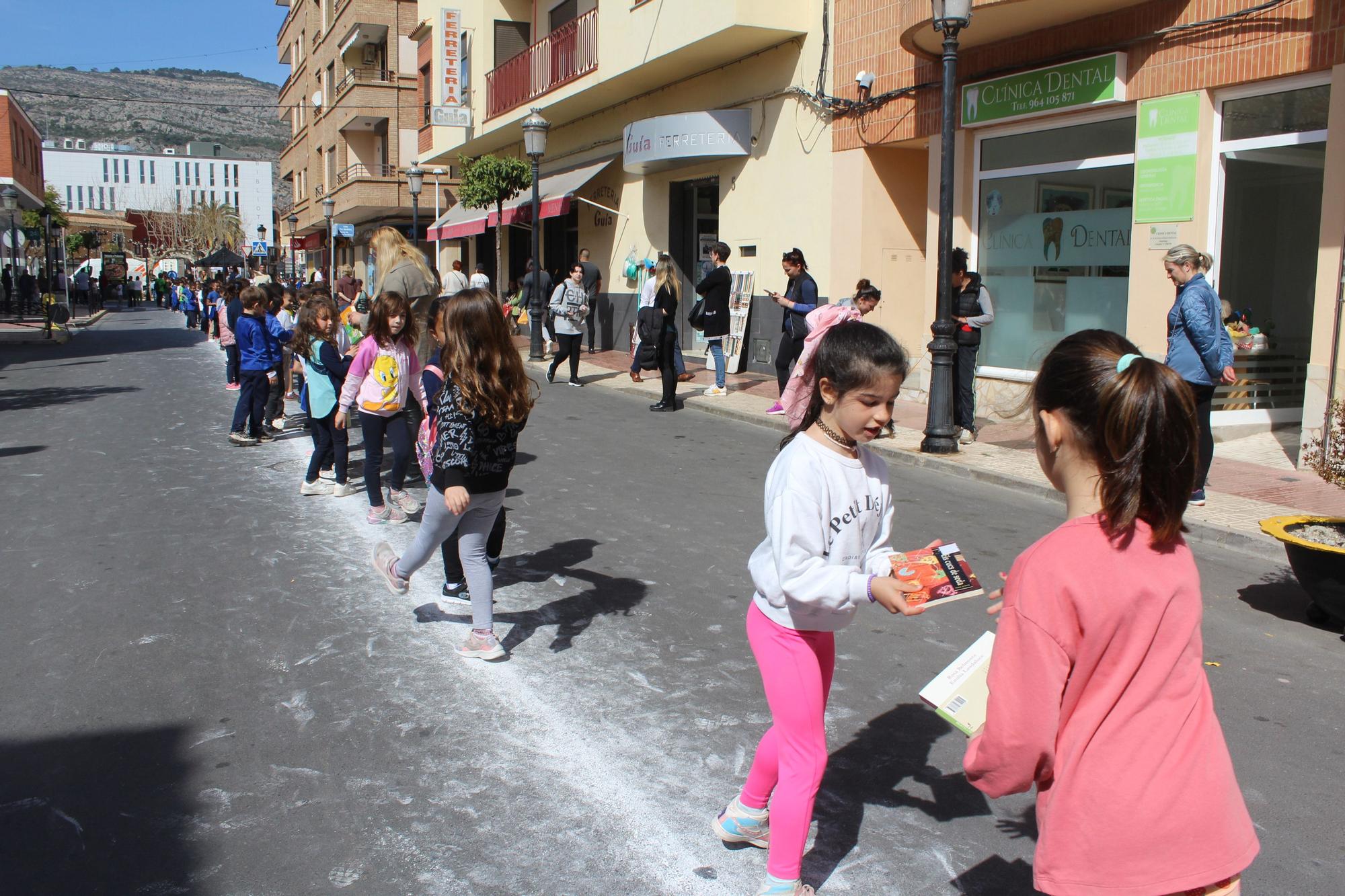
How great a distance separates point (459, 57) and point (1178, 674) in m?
27.8

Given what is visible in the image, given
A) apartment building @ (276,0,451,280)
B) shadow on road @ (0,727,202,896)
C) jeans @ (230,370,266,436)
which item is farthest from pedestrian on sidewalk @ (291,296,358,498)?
apartment building @ (276,0,451,280)

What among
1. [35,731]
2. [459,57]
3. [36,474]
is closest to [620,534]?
[35,731]

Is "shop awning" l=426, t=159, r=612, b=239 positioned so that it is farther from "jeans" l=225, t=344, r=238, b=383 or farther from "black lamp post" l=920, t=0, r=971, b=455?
"black lamp post" l=920, t=0, r=971, b=455

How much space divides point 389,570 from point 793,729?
2.90 meters

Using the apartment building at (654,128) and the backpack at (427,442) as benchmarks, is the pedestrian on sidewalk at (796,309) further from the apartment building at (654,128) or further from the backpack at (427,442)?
the backpack at (427,442)

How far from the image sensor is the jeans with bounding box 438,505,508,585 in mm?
5422

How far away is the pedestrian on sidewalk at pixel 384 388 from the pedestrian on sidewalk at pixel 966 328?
5.64 m

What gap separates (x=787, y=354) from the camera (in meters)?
12.2

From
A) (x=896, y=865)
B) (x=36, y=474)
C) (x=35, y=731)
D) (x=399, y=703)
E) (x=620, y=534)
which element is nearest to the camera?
(x=896, y=865)

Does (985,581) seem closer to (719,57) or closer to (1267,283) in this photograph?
(1267,283)

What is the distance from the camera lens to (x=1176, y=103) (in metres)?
10.3

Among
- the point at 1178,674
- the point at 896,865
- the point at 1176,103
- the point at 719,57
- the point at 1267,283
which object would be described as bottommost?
the point at 896,865

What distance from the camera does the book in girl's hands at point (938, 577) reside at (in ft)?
7.67

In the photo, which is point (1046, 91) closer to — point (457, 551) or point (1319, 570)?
point (1319, 570)
